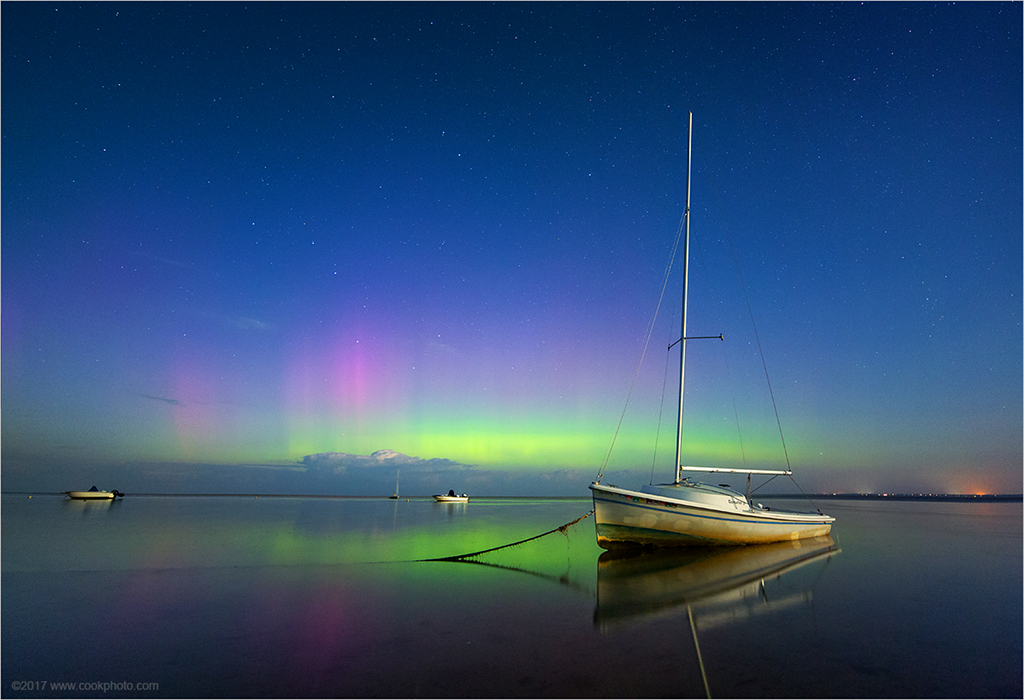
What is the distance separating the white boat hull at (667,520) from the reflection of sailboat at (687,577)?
53 cm

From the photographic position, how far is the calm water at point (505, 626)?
21.3 ft

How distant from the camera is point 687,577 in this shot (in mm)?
13930

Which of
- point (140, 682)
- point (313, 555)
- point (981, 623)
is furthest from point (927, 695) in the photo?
point (313, 555)

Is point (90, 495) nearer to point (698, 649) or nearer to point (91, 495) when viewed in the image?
point (91, 495)

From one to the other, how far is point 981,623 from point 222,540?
27044 millimetres

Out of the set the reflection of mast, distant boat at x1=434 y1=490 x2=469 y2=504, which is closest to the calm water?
the reflection of mast

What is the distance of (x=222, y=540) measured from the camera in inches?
923

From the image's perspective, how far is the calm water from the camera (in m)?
6.49

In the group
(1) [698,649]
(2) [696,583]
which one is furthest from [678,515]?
(1) [698,649]

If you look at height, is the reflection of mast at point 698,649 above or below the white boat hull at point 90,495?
above

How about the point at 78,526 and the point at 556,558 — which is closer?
the point at 556,558

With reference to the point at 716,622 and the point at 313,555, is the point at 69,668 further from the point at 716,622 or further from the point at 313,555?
the point at 313,555

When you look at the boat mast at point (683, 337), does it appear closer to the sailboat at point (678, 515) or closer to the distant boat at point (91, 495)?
the sailboat at point (678, 515)

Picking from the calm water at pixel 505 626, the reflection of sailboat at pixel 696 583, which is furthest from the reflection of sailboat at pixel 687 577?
the calm water at pixel 505 626
